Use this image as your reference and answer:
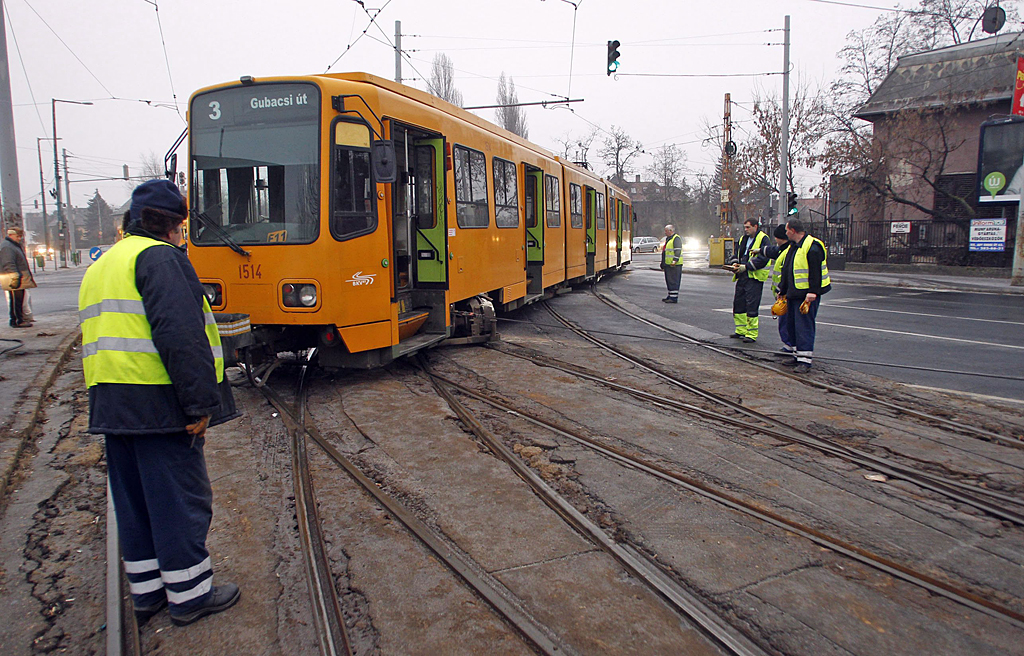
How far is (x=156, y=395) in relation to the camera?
295 centimetres

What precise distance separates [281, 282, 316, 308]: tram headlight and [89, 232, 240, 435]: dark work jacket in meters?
3.82

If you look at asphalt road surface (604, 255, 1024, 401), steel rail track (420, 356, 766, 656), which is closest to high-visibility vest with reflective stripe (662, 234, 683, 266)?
asphalt road surface (604, 255, 1024, 401)

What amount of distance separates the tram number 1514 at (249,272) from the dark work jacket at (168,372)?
405cm

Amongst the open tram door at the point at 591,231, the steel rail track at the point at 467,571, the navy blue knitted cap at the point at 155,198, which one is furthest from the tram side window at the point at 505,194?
the navy blue knitted cap at the point at 155,198

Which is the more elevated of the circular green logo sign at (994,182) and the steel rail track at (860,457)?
the circular green logo sign at (994,182)

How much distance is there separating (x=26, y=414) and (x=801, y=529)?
6.45 metres

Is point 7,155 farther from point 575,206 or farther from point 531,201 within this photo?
point 575,206

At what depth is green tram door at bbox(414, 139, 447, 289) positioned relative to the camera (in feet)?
28.3

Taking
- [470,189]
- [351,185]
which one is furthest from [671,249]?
[351,185]

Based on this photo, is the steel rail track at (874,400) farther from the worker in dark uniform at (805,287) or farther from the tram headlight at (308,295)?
the tram headlight at (308,295)

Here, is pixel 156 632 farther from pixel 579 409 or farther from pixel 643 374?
pixel 643 374

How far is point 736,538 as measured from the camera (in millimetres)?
3869

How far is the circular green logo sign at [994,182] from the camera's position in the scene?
24578 mm

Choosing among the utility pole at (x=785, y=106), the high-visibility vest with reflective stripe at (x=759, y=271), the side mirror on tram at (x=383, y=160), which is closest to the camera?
the side mirror on tram at (x=383, y=160)
